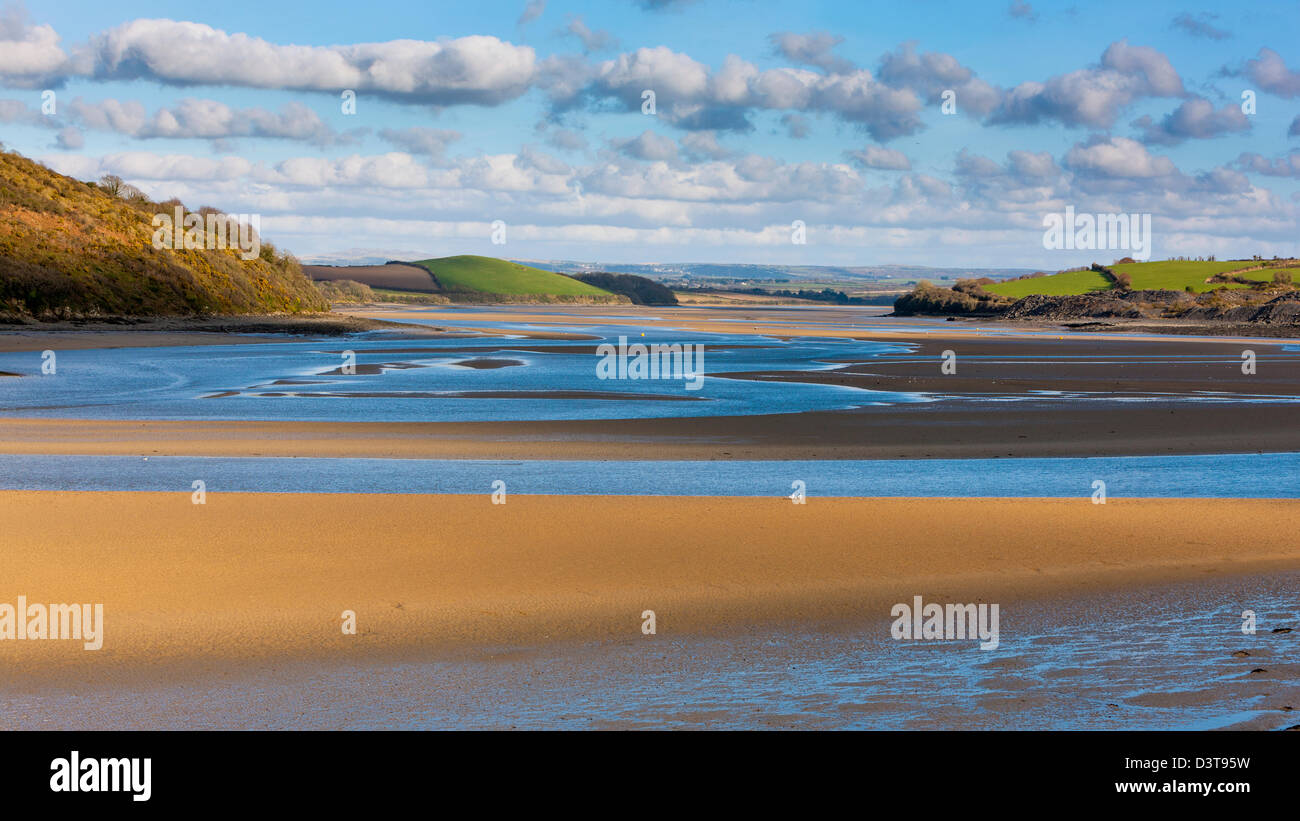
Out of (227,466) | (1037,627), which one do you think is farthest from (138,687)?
(227,466)

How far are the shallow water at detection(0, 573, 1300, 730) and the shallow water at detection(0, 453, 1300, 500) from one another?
6740 mm

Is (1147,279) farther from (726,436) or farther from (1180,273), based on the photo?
(726,436)

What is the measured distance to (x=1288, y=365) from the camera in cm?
4381

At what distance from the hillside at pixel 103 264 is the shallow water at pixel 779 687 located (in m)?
62.5

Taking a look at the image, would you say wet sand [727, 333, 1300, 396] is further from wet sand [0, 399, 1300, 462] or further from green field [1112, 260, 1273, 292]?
green field [1112, 260, 1273, 292]

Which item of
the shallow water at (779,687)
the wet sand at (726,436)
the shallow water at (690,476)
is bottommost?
the shallow water at (779,687)

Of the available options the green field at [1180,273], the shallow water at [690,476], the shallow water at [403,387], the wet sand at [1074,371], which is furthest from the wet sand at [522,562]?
the green field at [1180,273]

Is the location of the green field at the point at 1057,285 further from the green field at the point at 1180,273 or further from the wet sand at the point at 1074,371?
the wet sand at the point at 1074,371

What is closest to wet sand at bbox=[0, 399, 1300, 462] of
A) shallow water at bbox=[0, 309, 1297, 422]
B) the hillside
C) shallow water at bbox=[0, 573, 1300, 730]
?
shallow water at bbox=[0, 309, 1297, 422]

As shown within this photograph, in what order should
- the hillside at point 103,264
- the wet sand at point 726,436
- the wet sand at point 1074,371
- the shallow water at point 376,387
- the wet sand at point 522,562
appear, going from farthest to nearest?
1. the hillside at point 103,264
2. the wet sand at point 1074,371
3. the shallow water at point 376,387
4. the wet sand at point 726,436
5. the wet sand at point 522,562

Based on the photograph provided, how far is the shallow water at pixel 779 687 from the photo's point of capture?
648cm

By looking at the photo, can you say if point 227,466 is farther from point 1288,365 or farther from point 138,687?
point 1288,365

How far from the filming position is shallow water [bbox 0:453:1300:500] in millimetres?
15461
